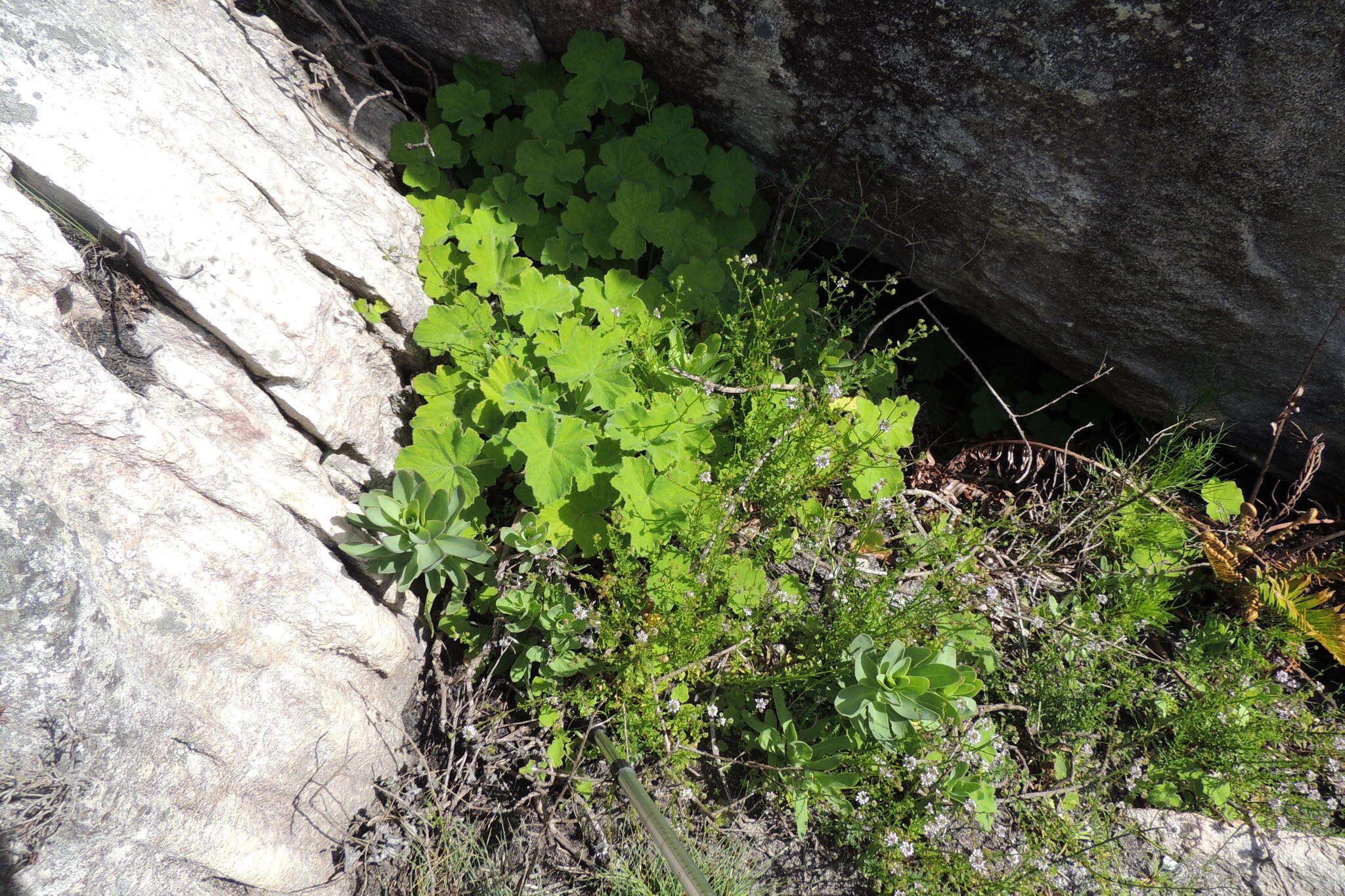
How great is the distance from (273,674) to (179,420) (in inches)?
31.6

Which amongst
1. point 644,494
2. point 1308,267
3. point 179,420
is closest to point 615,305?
point 644,494

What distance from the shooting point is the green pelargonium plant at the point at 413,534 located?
7.35 feet

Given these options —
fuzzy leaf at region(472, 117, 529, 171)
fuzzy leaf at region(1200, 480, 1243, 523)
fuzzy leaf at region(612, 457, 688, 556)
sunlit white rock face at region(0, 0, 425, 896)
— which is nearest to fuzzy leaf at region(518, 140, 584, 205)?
fuzzy leaf at region(472, 117, 529, 171)

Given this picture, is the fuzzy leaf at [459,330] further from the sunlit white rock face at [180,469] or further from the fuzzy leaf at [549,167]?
the fuzzy leaf at [549,167]

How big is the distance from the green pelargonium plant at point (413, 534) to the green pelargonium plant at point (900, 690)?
4.24ft

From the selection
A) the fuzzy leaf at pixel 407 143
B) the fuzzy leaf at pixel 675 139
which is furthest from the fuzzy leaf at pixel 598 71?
the fuzzy leaf at pixel 407 143

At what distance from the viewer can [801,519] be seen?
269 centimetres

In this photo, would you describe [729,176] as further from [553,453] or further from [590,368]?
[553,453]

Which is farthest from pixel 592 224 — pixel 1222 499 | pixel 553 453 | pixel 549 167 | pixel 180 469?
pixel 1222 499

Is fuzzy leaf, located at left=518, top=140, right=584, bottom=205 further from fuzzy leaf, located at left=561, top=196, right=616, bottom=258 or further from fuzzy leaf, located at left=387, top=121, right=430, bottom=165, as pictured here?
fuzzy leaf, located at left=387, top=121, right=430, bottom=165

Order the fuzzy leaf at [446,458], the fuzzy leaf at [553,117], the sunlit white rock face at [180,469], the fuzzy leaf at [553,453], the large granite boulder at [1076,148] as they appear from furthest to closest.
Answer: the fuzzy leaf at [553,117]
the fuzzy leaf at [446,458]
the fuzzy leaf at [553,453]
the large granite boulder at [1076,148]
the sunlit white rock face at [180,469]

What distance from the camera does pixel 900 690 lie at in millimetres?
2221

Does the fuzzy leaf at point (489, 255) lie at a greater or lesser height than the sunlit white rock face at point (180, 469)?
greater

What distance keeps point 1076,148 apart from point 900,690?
6.18 feet
